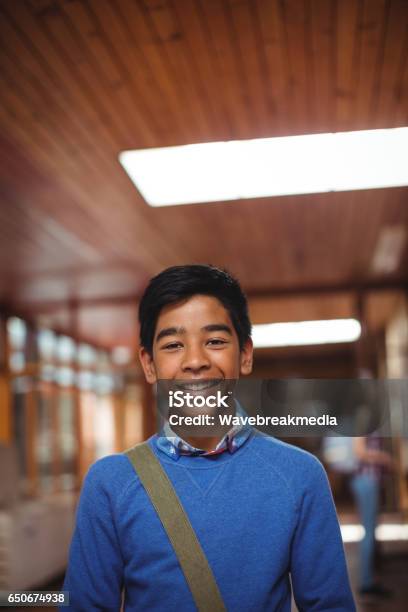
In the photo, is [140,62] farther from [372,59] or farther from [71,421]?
[71,421]

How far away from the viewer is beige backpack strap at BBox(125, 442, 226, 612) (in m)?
0.88

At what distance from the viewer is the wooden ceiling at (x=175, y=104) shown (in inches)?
83.7

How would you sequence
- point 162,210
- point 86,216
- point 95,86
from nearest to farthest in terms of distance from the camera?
point 95,86 → point 162,210 → point 86,216

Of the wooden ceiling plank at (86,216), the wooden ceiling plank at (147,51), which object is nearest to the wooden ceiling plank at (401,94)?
the wooden ceiling plank at (147,51)

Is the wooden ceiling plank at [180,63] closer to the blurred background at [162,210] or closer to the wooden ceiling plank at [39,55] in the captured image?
the blurred background at [162,210]

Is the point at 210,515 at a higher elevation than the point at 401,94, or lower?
lower

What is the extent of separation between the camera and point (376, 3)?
2.06 meters

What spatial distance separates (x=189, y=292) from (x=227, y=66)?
1652mm

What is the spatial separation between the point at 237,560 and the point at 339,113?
2.24 metres

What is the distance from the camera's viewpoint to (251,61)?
237 centimetres

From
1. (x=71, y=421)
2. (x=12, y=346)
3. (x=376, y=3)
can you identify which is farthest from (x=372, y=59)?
(x=71, y=421)

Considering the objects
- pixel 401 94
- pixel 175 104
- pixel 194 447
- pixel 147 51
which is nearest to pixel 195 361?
pixel 194 447

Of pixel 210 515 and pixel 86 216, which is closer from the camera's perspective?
pixel 210 515

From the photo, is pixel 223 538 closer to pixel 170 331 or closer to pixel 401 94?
pixel 170 331
